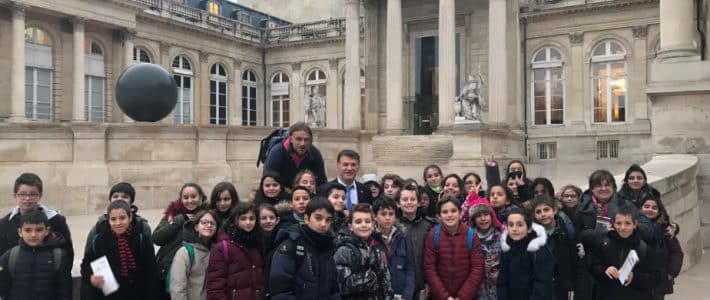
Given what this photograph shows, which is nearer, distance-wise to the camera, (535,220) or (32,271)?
(32,271)

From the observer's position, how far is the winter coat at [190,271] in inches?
202

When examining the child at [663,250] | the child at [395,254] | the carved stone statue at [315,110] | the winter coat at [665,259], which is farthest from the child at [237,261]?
the carved stone statue at [315,110]

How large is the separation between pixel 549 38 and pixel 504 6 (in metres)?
4.85

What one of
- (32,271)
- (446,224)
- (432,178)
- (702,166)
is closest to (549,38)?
(702,166)

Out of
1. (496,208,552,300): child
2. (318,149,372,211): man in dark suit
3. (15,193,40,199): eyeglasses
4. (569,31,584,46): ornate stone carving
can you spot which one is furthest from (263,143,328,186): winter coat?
(569,31,584,46): ornate stone carving

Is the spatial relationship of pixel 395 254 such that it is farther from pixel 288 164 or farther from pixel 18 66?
pixel 18 66

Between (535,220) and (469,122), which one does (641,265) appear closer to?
(535,220)

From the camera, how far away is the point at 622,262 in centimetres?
580

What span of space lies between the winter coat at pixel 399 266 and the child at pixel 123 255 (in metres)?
1.98

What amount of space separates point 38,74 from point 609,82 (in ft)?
94.0

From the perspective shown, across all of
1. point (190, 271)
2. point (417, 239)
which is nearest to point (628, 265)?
point (417, 239)

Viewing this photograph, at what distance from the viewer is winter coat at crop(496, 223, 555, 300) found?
5.54 m

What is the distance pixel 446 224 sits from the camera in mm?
5738

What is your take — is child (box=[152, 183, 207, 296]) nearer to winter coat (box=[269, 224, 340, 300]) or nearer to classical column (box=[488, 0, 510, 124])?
winter coat (box=[269, 224, 340, 300])
